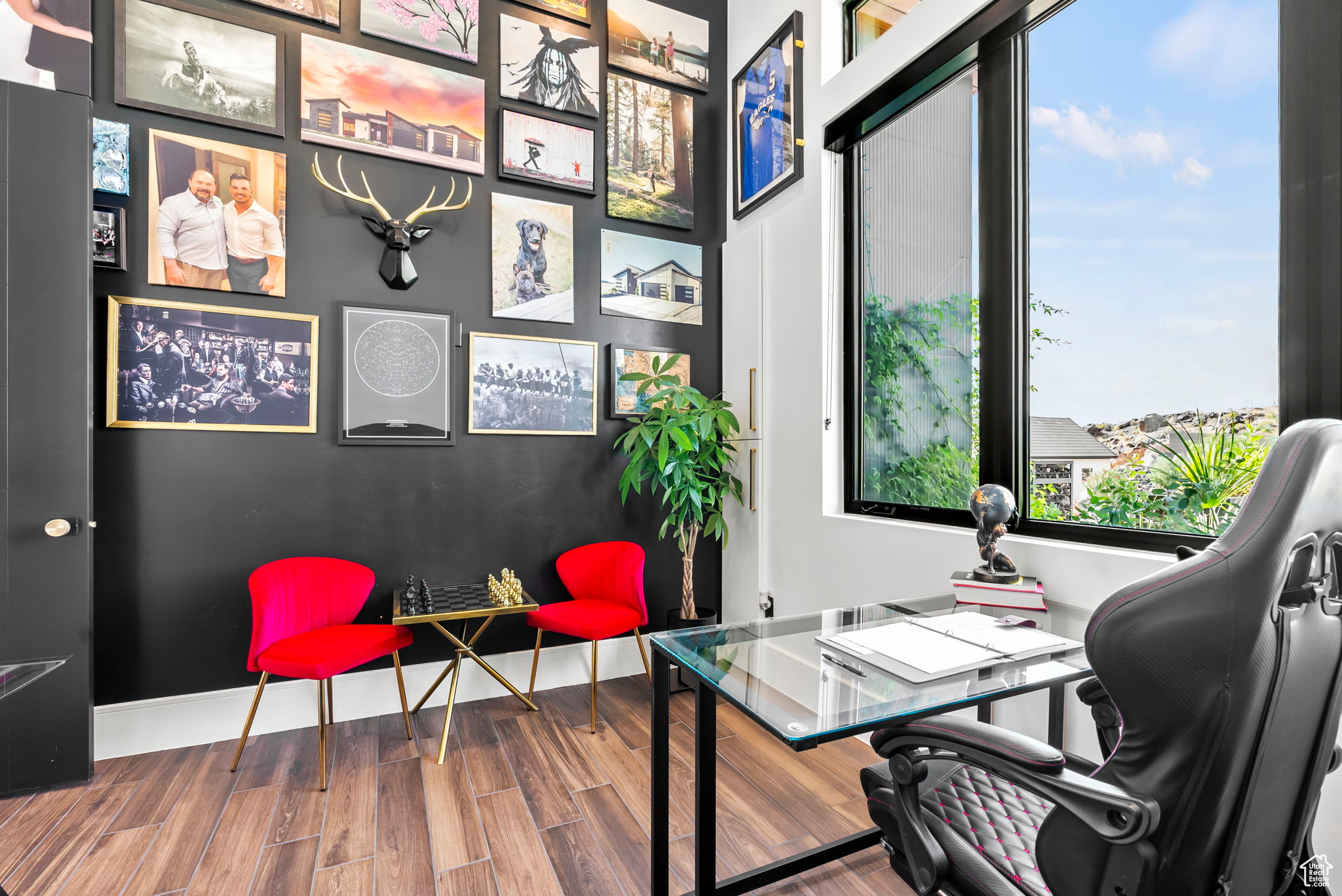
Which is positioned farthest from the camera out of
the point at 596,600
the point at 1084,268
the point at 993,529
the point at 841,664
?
the point at 596,600

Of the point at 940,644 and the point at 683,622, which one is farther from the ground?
the point at 940,644

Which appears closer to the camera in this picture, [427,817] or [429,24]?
[427,817]

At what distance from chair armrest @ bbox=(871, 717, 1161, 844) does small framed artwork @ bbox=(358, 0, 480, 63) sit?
3.76 m

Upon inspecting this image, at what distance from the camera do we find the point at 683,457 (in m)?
3.37

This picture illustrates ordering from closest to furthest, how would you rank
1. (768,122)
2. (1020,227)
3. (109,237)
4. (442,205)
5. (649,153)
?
(1020,227)
(109,237)
(442,205)
(768,122)
(649,153)

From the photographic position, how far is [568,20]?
140 inches

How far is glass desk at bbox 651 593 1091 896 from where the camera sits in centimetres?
119

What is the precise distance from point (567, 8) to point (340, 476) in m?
2.92

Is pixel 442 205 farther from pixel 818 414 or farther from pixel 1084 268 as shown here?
pixel 1084 268

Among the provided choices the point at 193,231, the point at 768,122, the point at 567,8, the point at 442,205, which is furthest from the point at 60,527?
the point at 768,122

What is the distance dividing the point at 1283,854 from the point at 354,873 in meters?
2.25

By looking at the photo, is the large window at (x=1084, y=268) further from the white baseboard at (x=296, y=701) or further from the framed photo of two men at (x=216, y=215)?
the framed photo of two men at (x=216, y=215)

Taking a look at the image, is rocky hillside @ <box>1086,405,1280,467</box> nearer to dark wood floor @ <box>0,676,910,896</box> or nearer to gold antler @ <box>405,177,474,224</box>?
dark wood floor @ <box>0,676,910,896</box>

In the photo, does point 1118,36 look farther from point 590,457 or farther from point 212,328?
point 212,328
